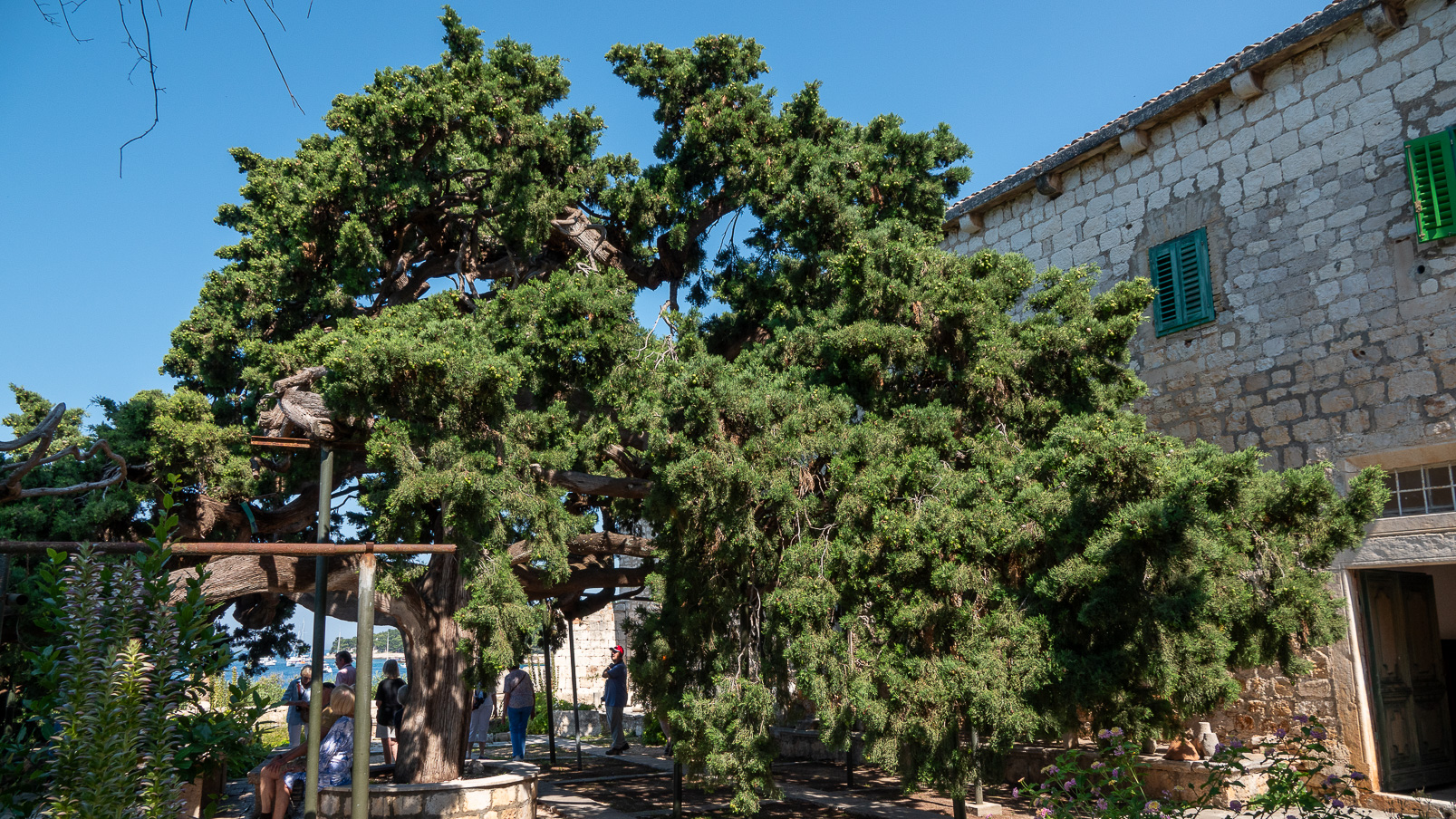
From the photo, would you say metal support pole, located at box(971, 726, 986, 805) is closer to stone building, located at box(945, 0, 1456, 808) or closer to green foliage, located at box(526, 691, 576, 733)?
stone building, located at box(945, 0, 1456, 808)

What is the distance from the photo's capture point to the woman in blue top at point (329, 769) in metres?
7.54

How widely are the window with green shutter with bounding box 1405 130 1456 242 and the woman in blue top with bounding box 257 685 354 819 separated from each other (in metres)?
10.1

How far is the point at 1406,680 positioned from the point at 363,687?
925 centimetres

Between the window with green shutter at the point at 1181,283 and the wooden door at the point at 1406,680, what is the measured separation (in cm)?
308

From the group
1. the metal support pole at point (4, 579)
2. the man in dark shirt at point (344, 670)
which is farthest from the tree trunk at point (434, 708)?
the metal support pole at point (4, 579)

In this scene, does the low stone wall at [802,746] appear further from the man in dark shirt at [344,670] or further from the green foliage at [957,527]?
the green foliage at [957,527]

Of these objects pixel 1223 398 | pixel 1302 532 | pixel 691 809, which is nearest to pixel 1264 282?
pixel 1223 398

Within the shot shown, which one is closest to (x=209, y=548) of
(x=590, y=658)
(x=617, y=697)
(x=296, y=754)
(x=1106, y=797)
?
(x=296, y=754)

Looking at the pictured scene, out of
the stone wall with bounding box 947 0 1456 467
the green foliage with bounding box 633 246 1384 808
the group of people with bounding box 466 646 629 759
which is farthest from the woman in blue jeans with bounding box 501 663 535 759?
the stone wall with bounding box 947 0 1456 467

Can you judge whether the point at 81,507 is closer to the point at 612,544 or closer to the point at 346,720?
the point at 346,720

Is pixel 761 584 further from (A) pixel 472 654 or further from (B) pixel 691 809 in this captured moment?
(B) pixel 691 809

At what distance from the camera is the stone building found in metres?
8.10

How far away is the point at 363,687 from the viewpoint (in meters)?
5.02

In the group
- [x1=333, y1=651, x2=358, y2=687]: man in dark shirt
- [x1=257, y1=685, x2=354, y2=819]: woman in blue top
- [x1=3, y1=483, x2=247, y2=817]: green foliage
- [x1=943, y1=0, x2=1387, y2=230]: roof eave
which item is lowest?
[x1=257, y1=685, x2=354, y2=819]: woman in blue top
